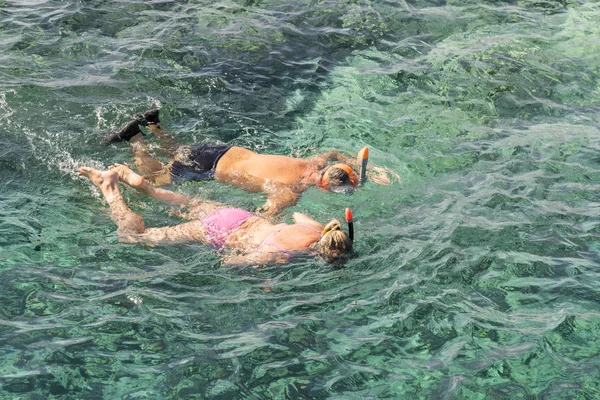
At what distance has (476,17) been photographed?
12.3m

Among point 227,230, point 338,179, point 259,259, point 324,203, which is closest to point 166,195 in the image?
point 227,230

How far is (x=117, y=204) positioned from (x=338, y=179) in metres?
2.46

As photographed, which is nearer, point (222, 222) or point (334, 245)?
point (334, 245)

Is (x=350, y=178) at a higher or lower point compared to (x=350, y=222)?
lower

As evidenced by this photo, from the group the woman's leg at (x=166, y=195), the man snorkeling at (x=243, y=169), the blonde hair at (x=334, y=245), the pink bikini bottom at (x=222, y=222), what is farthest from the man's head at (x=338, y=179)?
the blonde hair at (x=334, y=245)

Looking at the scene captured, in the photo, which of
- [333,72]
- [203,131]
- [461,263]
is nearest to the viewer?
[461,263]

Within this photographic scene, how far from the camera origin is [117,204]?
23.0ft

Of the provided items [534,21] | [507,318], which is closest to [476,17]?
[534,21]

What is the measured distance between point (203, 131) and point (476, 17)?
6.22 m

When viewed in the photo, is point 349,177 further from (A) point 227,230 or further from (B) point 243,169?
(A) point 227,230

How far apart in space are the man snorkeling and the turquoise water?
0.17 meters

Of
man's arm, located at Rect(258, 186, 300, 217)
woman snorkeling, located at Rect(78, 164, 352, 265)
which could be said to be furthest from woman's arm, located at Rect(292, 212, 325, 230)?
man's arm, located at Rect(258, 186, 300, 217)

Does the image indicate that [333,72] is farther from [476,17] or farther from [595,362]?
[595,362]

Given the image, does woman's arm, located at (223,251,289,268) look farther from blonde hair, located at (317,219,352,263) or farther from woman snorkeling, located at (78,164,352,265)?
blonde hair, located at (317,219,352,263)
